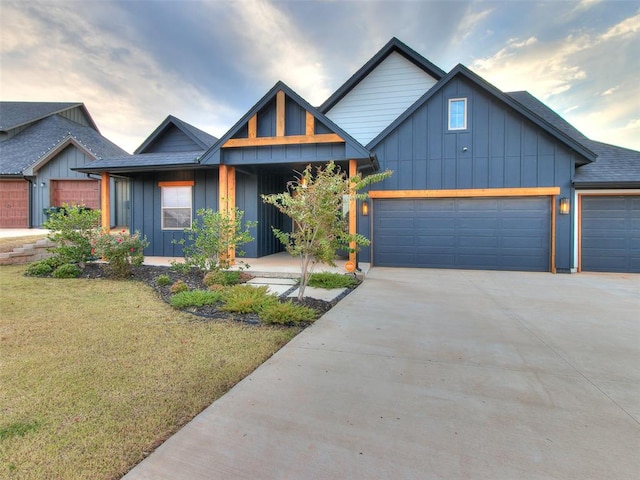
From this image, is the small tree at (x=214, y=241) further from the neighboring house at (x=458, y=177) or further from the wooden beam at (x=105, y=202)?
the wooden beam at (x=105, y=202)

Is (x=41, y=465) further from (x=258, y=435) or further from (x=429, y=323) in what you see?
(x=429, y=323)

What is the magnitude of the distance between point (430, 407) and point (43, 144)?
22649mm

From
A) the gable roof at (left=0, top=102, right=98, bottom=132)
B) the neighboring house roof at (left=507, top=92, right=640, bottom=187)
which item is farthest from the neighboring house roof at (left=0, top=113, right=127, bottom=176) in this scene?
the neighboring house roof at (left=507, top=92, right=640, bottom=187)

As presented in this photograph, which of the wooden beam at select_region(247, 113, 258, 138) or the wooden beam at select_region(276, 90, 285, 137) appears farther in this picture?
the wooden beam at select_region(247, 113, 258, 138)

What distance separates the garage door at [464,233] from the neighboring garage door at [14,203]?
659 inches

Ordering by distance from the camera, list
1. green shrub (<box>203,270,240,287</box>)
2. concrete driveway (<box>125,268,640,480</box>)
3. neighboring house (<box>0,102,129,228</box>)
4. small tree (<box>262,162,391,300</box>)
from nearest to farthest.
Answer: concrete driveway (<box>125,268,640,480</box>)
small tree (<box>262,162,391,300</box>)
green shrub (<box>203,270,240,287</box>)
neighboring house (<box>0,102,129,228</box>)

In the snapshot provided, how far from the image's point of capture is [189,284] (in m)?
6.93

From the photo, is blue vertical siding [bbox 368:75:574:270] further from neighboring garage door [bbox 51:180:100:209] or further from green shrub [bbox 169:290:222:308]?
neighboring garage door [bbox 51:180:100:209]

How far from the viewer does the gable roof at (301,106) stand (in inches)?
323

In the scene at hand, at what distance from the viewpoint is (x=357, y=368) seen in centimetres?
319

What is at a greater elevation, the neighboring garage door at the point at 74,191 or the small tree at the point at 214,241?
the neighboring garage door at the point at 74,191

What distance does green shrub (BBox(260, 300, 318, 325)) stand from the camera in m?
4.51

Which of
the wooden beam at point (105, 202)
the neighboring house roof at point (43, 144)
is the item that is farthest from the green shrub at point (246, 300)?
the neighboring house roof at point (43, 144)

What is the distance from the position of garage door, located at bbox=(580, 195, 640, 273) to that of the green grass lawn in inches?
369
